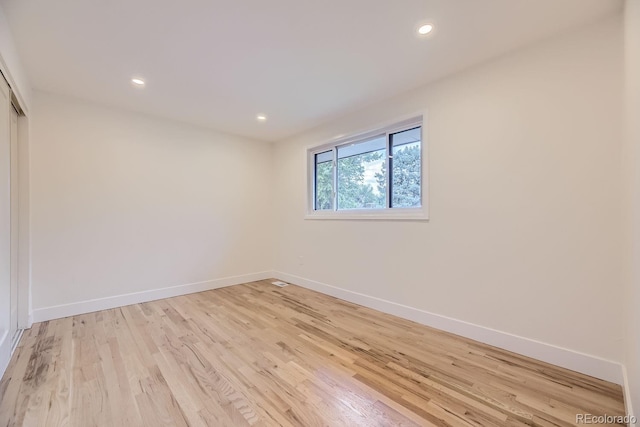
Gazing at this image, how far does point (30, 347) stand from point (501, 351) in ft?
12.8

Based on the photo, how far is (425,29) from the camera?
75.6 inches

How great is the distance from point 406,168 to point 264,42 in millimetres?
1915

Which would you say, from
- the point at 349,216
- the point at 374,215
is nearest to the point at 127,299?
the point at 349,216

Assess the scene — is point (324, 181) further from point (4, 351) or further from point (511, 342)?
point (4, 351)

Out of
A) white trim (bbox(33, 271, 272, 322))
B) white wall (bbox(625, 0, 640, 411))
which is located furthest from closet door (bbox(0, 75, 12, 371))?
white wall (bbox(625, 0, 640, 411))

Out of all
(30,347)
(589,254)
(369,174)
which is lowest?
(30,347)

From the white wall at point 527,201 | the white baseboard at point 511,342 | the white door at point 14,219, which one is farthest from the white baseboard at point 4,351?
the white wall at point 527,201

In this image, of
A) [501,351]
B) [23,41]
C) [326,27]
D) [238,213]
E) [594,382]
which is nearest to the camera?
[594,382]

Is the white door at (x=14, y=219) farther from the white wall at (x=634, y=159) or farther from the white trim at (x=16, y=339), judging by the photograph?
the white wall at (x=634, y=159)

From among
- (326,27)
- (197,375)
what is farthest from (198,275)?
(326,27)

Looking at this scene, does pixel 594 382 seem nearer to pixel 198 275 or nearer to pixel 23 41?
pixel 198 275

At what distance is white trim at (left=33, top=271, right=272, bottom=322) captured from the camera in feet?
9.43

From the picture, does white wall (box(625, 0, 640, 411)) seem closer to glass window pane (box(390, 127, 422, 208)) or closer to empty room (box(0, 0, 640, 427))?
empty room (box(0, 0, 640, 427))

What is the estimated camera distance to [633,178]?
1.35 metres
